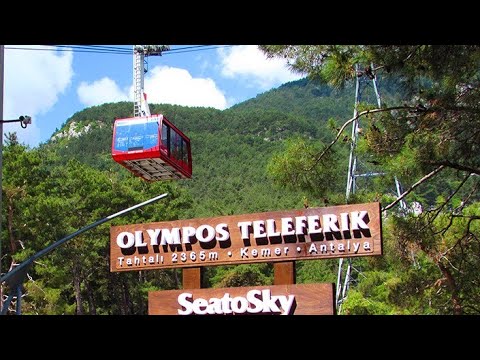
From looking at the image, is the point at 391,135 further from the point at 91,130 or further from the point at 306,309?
the point at 91,130

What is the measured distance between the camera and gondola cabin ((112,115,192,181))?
56.9 feet

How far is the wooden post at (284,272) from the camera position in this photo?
12.3 metres

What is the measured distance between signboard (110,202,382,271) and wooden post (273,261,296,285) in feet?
0.31

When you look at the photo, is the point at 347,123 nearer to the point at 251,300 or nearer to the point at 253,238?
the point at 253,238

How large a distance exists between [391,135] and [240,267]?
91.9ft

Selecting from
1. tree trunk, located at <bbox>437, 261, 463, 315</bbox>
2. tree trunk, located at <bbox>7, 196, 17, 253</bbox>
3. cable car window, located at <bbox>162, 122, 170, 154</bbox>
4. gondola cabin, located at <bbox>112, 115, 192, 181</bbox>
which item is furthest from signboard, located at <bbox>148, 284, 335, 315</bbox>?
tree trunk, located at <bbox>7, 196, 17, 253</bbox>

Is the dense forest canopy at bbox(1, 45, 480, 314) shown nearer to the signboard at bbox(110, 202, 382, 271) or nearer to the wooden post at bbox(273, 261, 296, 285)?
the signboard at bbox(110, 202, 382, 271)

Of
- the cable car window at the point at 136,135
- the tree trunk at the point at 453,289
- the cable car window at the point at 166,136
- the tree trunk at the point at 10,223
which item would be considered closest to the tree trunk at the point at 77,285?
the tree trunk at the point at 10,223

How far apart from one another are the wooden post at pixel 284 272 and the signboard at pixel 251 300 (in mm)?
322

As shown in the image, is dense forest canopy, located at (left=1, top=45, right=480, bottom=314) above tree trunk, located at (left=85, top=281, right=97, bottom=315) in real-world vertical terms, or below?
above

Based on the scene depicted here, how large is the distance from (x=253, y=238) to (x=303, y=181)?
193 centimetres

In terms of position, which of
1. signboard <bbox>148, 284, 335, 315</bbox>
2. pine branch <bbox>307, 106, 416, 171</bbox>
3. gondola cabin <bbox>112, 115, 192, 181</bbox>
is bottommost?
signboard <bbox>148, 284, 335, 315</bbox>

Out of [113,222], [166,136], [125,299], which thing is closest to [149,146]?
[166,136]

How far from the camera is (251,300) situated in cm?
1226
